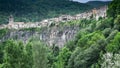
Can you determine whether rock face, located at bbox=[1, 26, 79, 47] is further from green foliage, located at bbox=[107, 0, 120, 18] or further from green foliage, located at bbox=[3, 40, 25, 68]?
green foliage, located at bbox=[3, 40, 25, 68]

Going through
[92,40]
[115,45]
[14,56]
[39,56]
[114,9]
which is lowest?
[39,56]

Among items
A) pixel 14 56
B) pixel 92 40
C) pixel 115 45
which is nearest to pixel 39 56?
pixel 14 56

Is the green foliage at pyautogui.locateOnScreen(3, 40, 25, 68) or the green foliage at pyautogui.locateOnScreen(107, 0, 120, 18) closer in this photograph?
the green foliage at pyautogui.locateOnScreen(3, 40, 25, 68)

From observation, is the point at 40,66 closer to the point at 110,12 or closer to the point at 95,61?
the point at 95,61

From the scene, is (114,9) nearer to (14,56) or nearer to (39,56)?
(39,56)

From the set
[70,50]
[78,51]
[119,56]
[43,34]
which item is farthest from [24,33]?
[119,56]

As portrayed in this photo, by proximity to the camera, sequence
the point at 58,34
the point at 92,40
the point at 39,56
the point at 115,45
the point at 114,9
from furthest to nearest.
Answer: the point at 58,34 → the point at 114,9 → the point at 92,40 → the point at 39,56 → the point at 115,45

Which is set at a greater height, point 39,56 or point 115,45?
point 115,45

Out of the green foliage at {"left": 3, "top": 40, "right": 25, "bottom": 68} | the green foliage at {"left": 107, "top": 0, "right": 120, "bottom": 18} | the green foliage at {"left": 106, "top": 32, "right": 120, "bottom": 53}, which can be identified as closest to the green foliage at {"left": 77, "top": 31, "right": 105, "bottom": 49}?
the green foliage at {"left": 107, "top": 0, "right": 120, "bottom": 18}

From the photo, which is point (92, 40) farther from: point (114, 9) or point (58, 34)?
point (58, 34)

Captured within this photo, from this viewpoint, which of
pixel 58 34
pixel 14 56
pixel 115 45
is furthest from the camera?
pixel 58 34

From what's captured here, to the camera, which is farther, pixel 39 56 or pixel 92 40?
pixel 92 40

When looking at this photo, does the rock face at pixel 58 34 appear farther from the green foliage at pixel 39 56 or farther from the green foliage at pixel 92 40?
the green foliage at pixel 39 56
